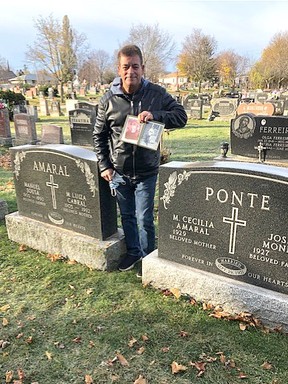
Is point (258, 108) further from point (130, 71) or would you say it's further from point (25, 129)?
point (130, 71)

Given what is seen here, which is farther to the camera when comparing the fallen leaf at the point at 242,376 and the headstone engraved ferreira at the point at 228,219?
the headstone engraved ferreira at the point at 228,219

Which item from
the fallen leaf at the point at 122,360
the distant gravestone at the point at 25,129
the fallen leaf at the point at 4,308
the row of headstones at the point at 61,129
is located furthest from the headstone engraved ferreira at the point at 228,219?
the distant gravestone at the point at 25,129

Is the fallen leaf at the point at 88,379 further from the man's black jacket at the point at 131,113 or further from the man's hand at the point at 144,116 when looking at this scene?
the man's hand at the point at 144,116

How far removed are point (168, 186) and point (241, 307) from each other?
46.4 inches

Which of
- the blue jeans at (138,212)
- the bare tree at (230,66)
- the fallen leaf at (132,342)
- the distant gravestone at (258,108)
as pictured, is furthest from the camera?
the bare tree at (230,66)

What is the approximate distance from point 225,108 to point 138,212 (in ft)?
54.5

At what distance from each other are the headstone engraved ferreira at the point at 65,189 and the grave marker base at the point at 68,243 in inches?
3.4

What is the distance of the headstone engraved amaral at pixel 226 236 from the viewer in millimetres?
2648

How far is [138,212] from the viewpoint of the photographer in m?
3.36

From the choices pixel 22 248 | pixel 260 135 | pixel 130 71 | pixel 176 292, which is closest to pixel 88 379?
pixel 176 292

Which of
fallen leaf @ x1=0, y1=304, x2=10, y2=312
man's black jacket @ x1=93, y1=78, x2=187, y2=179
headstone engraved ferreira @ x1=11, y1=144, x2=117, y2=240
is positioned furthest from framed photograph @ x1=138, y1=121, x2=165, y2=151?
fallen leaf @ x1=0, y1=304, x2=10, y2=312

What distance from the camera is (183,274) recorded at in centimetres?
308

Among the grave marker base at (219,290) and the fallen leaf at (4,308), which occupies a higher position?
the grave marker base at (219,290)

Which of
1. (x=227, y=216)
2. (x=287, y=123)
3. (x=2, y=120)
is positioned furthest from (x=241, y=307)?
(x=2, y=120)
